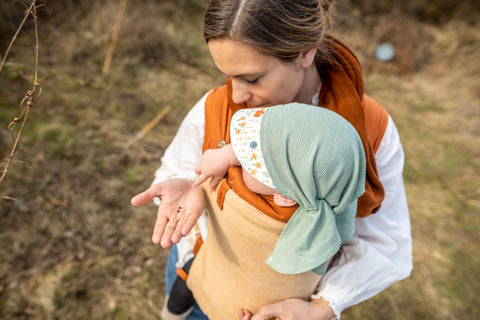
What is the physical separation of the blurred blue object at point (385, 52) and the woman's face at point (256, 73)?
702cm

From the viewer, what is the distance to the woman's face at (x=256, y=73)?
1.11m

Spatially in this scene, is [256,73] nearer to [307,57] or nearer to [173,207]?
[307,57]

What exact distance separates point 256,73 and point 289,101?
232 millimetres

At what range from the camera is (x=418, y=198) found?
13.0 ft

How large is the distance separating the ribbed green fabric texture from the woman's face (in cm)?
26

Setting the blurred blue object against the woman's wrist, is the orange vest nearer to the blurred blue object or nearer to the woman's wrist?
the woman's wrist

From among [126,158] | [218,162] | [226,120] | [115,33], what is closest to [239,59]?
[226,120]

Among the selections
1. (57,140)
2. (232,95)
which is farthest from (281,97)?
(57,140)

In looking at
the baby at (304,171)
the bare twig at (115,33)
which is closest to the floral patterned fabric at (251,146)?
the baby at (304,171)

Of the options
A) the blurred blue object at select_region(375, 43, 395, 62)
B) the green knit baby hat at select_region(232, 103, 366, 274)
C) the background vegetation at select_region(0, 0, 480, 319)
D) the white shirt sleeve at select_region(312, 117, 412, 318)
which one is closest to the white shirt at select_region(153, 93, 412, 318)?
the white shirt sleeve at select_region(312, 117, 412, 318)

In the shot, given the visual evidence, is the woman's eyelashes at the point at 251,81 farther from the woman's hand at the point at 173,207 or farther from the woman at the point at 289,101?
the woman's hand at the point at 173,207

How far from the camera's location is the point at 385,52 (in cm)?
730

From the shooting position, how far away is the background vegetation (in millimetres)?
2486

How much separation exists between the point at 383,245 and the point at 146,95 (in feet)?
13.4
